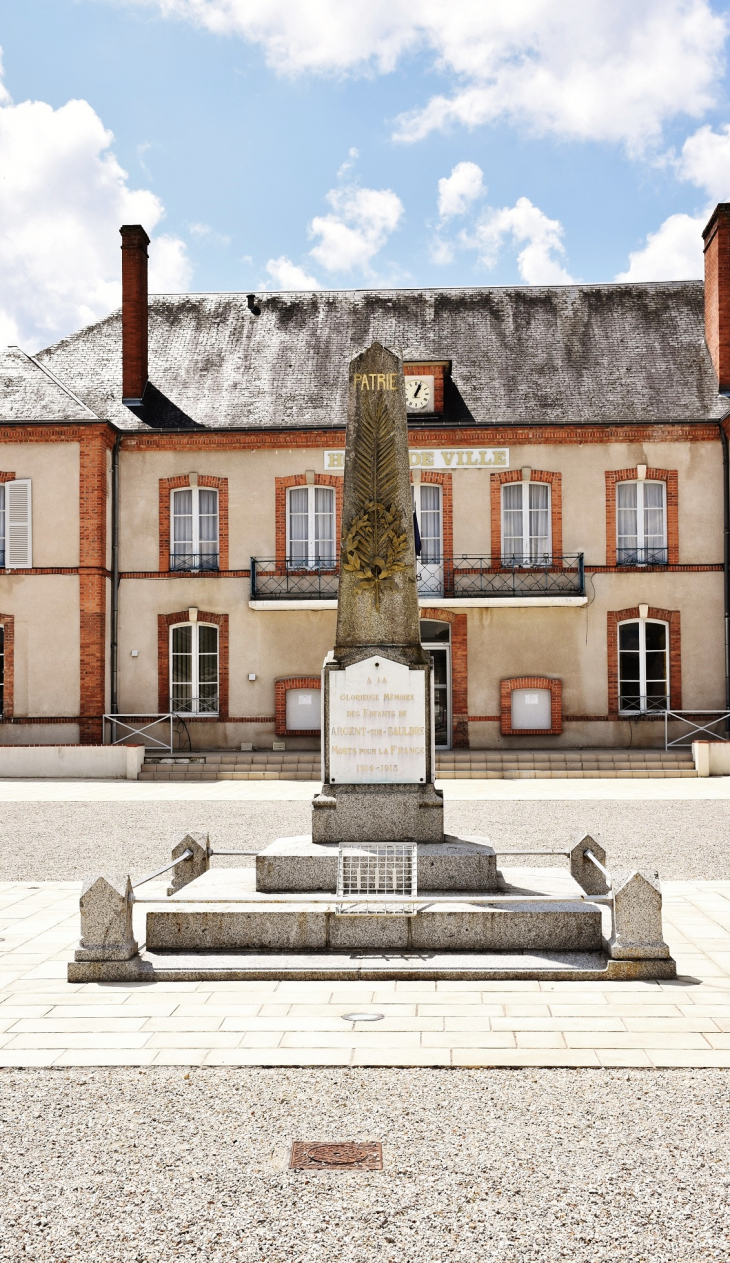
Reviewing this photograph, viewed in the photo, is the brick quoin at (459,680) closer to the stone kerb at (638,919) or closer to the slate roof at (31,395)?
the slate roof at (31,395)

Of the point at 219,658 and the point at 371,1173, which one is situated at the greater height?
the point at 219,658

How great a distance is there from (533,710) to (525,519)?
13.8 ft

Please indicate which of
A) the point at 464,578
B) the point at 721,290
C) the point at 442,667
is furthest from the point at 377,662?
the point at 721,290

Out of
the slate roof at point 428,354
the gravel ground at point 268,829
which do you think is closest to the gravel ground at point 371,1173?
the gravel ground at point 268,829

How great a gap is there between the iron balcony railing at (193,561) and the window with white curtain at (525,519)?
647 centimetres

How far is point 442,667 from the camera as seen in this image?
22.8 metres

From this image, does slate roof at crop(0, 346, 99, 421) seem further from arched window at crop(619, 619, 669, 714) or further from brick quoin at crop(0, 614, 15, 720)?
arched window at crop(619, 619, 669, 714)

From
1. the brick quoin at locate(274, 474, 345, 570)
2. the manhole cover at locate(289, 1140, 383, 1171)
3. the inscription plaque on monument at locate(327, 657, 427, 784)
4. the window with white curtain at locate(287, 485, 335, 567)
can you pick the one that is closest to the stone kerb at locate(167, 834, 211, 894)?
the inscription plaque on monument at locate(327, 657, 427, 784)

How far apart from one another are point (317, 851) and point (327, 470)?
16477 mm

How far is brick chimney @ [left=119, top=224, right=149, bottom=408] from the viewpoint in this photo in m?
23.6

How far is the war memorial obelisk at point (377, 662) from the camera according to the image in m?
7.27

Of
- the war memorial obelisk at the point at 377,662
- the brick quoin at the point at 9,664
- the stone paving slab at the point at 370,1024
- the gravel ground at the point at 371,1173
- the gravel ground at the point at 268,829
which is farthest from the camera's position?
the brick quoin at the point at 9,664

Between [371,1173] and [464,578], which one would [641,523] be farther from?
[371,1173]

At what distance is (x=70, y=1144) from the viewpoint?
3.98 metres
